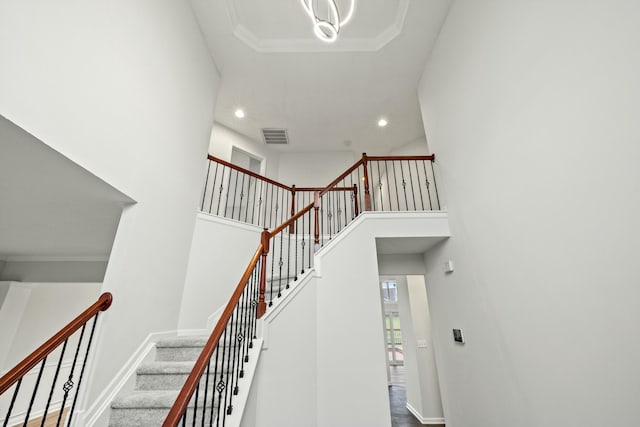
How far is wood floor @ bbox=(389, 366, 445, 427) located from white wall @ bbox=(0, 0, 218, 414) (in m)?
4.45

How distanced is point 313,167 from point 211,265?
12.6 ft

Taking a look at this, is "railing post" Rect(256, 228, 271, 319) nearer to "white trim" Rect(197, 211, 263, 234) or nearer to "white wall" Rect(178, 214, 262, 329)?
"white wall" Rect(178, 214, 262, 329)

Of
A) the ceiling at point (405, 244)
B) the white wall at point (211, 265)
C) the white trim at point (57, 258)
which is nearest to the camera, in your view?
the white wall at point (211, 265)

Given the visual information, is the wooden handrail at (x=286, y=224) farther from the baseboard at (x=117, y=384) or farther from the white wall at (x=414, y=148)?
the white wall at (x=414, y=148)

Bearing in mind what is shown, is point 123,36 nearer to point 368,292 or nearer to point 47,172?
point 47,172

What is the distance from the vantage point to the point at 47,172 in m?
1.92

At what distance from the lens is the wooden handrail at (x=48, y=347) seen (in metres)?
1.44

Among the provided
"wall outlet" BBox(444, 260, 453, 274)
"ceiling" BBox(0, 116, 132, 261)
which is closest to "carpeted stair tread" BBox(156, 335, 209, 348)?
"ceiling" BBox(0, 116, 132, 261)

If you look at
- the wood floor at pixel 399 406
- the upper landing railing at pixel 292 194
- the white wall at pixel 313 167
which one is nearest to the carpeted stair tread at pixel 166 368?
the upper landing railing at pixel 292 194

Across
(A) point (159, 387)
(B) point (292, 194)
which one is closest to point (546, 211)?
(A) point (159, 387)

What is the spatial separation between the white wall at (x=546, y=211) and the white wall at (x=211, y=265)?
121 inches

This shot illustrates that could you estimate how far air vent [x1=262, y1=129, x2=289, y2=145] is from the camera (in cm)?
596

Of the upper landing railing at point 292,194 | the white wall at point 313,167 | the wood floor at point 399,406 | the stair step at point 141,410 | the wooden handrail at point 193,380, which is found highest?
the white wall at point 313,167

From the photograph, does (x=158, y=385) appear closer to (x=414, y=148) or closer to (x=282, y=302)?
(x=282, y=302)
